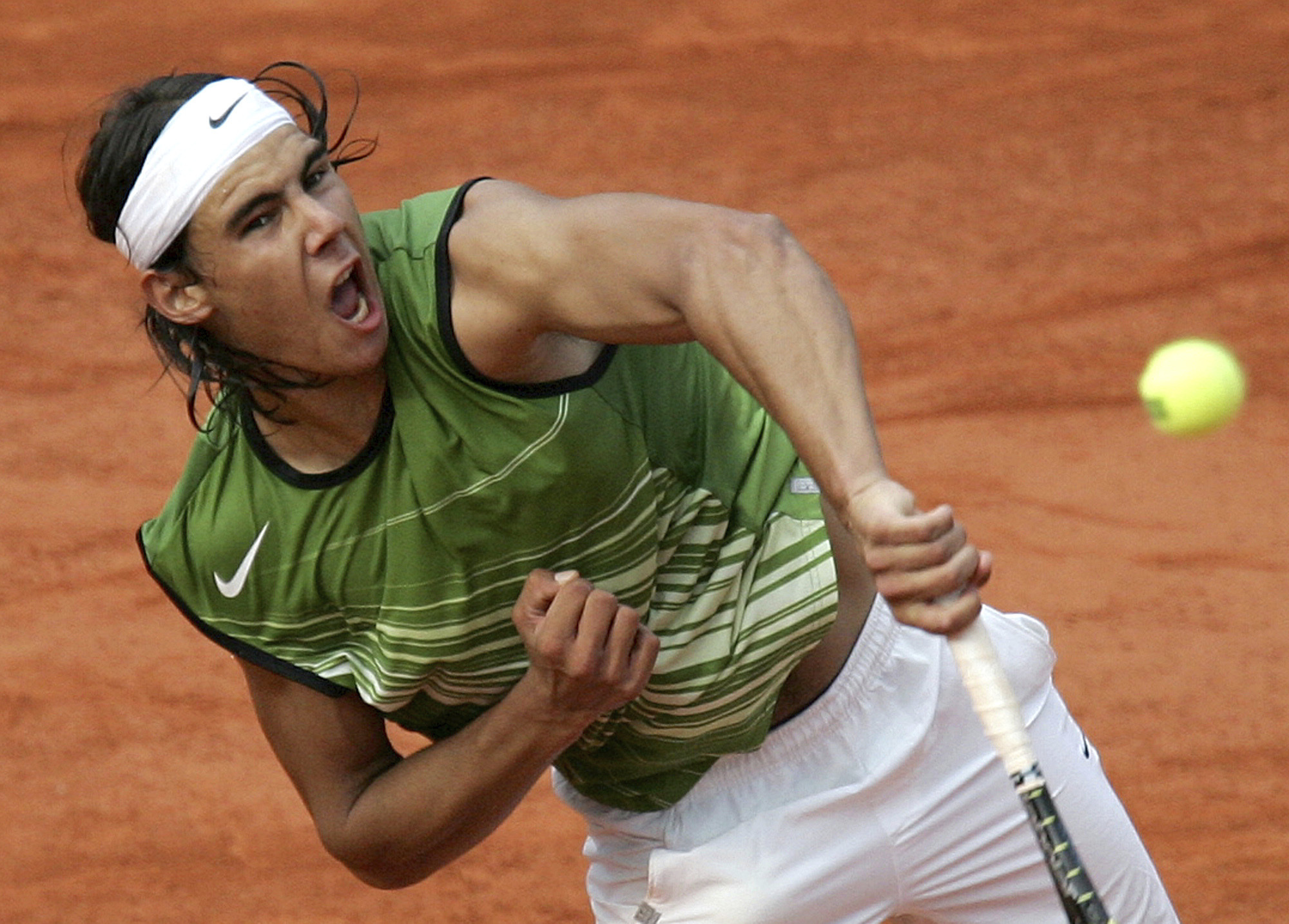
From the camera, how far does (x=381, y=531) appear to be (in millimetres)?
3129

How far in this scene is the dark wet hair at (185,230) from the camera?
3.06m

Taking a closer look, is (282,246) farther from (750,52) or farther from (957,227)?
(750,52)

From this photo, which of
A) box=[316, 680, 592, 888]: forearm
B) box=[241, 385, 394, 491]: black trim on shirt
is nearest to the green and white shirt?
box=[241, 385, 394, 491]: black trim on shirt

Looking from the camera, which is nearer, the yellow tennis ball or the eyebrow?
the eyebrow

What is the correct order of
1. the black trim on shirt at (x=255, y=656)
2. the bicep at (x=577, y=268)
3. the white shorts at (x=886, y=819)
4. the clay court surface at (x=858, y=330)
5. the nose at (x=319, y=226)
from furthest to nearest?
1. the clay court surface at (x=858, y=330)
2. the white shorts at (x=886, y=819)
3. the black trim on shirt at (x=255, y=656)
4. the nose at (x=319, y=226)
5. the bicep at (x=577, y=268)

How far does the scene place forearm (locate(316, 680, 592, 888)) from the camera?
3.29 metres

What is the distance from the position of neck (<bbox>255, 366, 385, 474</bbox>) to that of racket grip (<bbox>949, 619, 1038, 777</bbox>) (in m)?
1.01

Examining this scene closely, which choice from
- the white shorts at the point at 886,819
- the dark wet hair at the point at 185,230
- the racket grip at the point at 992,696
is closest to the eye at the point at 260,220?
the dark wet hair at the point at 185,230

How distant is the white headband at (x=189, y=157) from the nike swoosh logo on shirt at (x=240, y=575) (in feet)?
1.58

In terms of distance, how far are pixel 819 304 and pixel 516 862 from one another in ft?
10.1

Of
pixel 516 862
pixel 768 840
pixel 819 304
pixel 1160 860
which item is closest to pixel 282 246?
pixel 819 304

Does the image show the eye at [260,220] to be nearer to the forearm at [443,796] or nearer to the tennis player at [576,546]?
the tennis player at [576,546]

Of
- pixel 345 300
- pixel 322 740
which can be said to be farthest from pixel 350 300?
pixel 322 740

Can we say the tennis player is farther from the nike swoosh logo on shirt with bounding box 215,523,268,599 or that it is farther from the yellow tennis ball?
the yellow tennis ball
